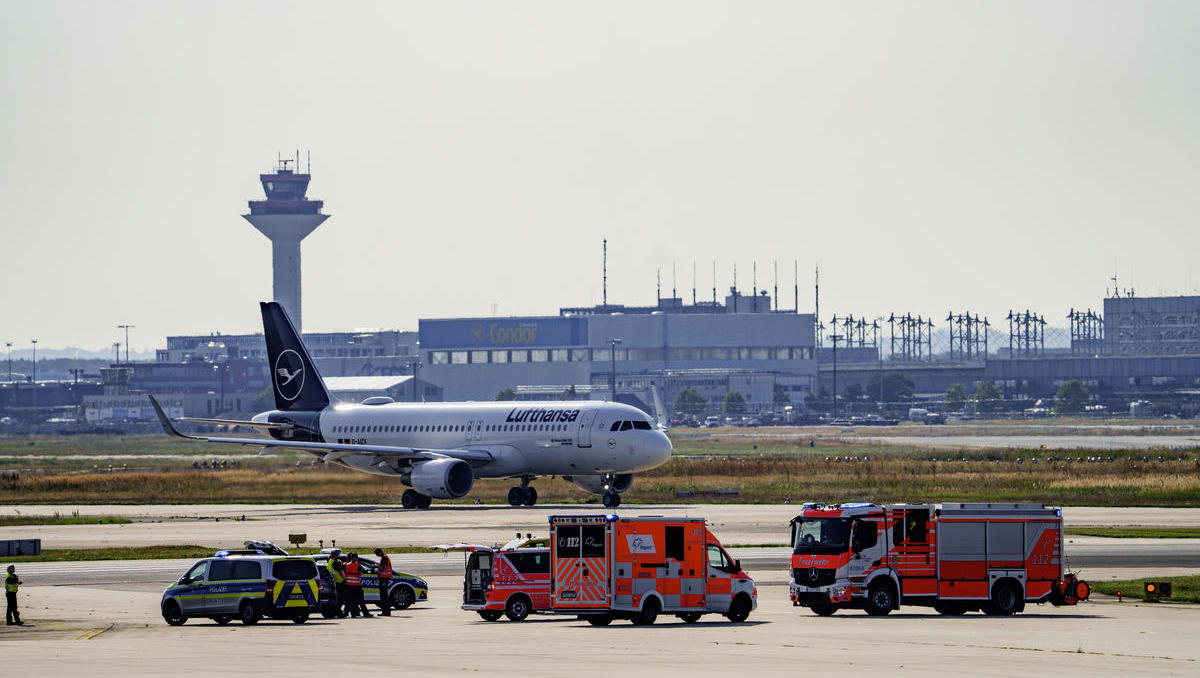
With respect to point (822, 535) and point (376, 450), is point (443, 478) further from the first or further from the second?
point (822, 535)

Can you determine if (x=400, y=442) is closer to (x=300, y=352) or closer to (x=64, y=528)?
(x=300, y=352)

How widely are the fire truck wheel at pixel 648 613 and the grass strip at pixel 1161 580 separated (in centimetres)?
1172

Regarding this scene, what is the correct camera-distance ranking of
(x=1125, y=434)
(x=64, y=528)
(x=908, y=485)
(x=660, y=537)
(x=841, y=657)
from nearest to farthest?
1. (x=841, y=657)
2. (x=660, y=537)
3. (x=64, y=528)
4. (x=908, y=485)
5. (x=1125, y=434)

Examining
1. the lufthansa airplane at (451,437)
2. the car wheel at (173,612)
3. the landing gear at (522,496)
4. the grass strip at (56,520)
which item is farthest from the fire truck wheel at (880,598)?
the grass strip at (56,520)

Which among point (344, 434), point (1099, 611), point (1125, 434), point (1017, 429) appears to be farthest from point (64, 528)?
point (1017, 429)

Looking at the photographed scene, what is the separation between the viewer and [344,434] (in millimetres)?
81062

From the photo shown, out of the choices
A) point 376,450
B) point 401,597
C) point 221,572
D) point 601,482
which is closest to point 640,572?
point 401,597

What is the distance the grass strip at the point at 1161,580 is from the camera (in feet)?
126

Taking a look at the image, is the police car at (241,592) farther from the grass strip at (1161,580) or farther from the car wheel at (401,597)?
the grass strip at (1161,580)

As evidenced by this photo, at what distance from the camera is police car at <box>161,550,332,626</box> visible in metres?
36.2

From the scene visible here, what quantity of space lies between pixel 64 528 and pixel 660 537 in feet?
127

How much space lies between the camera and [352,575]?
124 ft

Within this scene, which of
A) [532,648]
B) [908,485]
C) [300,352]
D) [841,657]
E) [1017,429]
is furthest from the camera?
[1017,429]

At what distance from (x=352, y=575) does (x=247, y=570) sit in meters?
2.56
